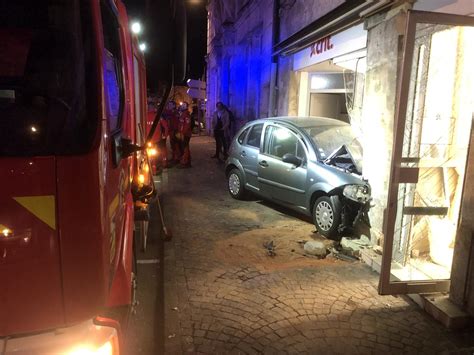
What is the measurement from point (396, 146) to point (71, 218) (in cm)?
318

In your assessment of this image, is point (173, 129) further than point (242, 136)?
Yes

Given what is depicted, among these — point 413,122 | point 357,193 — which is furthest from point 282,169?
point 413,122

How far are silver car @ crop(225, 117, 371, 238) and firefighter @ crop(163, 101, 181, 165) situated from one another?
14.3 ft

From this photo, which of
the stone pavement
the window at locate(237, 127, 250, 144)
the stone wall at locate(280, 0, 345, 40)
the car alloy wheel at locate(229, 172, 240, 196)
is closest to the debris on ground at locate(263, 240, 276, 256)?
the stone pavement

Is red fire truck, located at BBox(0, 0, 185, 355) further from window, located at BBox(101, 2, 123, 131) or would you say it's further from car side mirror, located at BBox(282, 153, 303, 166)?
car side mirror, located at BBox(282, 153, 303, 166)

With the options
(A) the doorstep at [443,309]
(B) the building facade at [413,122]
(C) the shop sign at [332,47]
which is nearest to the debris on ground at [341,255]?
(B) the building facade at [413,122]

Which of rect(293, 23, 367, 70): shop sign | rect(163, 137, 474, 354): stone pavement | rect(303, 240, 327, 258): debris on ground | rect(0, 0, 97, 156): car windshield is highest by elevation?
rect(293, 23, 367, 70): shop sign

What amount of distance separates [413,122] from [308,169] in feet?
7.08

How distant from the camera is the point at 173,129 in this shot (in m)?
12.6

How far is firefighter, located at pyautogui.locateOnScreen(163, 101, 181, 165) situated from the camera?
41.4 ft

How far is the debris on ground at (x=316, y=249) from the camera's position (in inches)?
223

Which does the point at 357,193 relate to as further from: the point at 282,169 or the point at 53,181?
the point at 53,181

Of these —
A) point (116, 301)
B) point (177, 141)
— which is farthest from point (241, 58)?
point (116, 301)

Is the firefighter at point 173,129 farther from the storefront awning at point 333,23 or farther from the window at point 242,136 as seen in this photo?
the window at point 242,136
